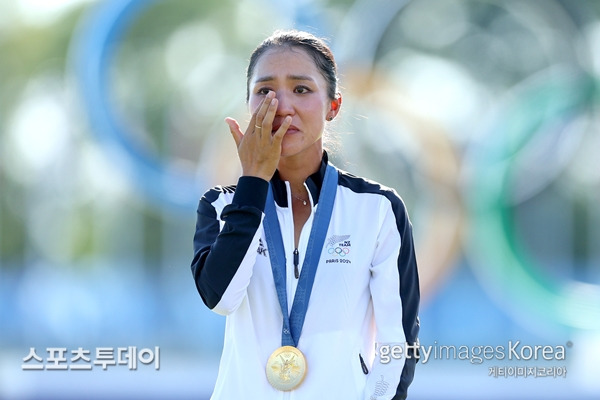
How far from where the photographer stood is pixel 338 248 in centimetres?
206

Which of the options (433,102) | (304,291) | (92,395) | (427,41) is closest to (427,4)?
(427,41)

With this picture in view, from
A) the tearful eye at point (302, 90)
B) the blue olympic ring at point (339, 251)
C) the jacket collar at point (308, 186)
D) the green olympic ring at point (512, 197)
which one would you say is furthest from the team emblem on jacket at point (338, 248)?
the green olympic ring at point (512, 197)

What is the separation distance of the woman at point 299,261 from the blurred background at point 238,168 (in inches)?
147

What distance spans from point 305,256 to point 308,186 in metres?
0.20

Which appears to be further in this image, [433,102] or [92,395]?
[433,102]

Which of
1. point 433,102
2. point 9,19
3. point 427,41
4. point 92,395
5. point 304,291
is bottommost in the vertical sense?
point 304,291

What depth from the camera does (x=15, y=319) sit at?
623cm

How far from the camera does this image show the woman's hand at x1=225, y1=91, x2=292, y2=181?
1.99 meters

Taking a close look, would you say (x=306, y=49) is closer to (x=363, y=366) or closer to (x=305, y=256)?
(x=305, y=256)

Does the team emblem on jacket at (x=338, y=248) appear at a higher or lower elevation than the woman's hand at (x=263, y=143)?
lower

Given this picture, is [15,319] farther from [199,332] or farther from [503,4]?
[503,4]

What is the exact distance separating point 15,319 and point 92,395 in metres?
1.08

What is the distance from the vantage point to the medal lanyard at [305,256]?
198 centimetres

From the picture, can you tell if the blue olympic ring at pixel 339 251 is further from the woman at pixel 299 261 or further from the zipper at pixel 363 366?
the zipper at pixel 363 366
